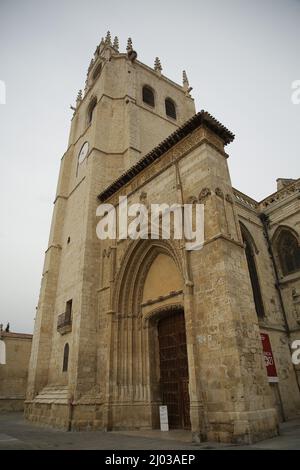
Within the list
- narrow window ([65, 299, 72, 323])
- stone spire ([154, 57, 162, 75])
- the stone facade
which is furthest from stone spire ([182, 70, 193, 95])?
the stone facade

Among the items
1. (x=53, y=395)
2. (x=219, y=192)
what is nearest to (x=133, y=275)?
(x=219, y=192)

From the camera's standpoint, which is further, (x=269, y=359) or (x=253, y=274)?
(x=253, y=274)

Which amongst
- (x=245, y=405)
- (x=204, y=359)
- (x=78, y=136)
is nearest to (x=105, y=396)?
(x=204, y=359)

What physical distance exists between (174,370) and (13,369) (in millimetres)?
16582

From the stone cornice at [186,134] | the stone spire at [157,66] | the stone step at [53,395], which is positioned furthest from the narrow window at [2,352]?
the stone spire at [157,66]

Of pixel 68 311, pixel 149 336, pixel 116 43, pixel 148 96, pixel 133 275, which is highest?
pixel 116 43

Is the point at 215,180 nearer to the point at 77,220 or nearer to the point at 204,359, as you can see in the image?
the point at 204,359

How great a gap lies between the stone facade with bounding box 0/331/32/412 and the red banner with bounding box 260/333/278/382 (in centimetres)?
1770

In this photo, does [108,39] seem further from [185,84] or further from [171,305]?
[171,305]

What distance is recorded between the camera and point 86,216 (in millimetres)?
13430

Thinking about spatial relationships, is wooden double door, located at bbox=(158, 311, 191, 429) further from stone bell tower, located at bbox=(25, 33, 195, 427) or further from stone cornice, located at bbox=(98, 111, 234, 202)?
stone cornice, located at bbox=(98, 111, 234, 202)

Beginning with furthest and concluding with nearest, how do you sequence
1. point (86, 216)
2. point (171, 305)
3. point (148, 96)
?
point (148, 96)
point (86, 216)
point (171, 305)

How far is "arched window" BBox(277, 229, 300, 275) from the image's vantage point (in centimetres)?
1276

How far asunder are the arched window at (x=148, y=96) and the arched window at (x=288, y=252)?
12.3 metres
